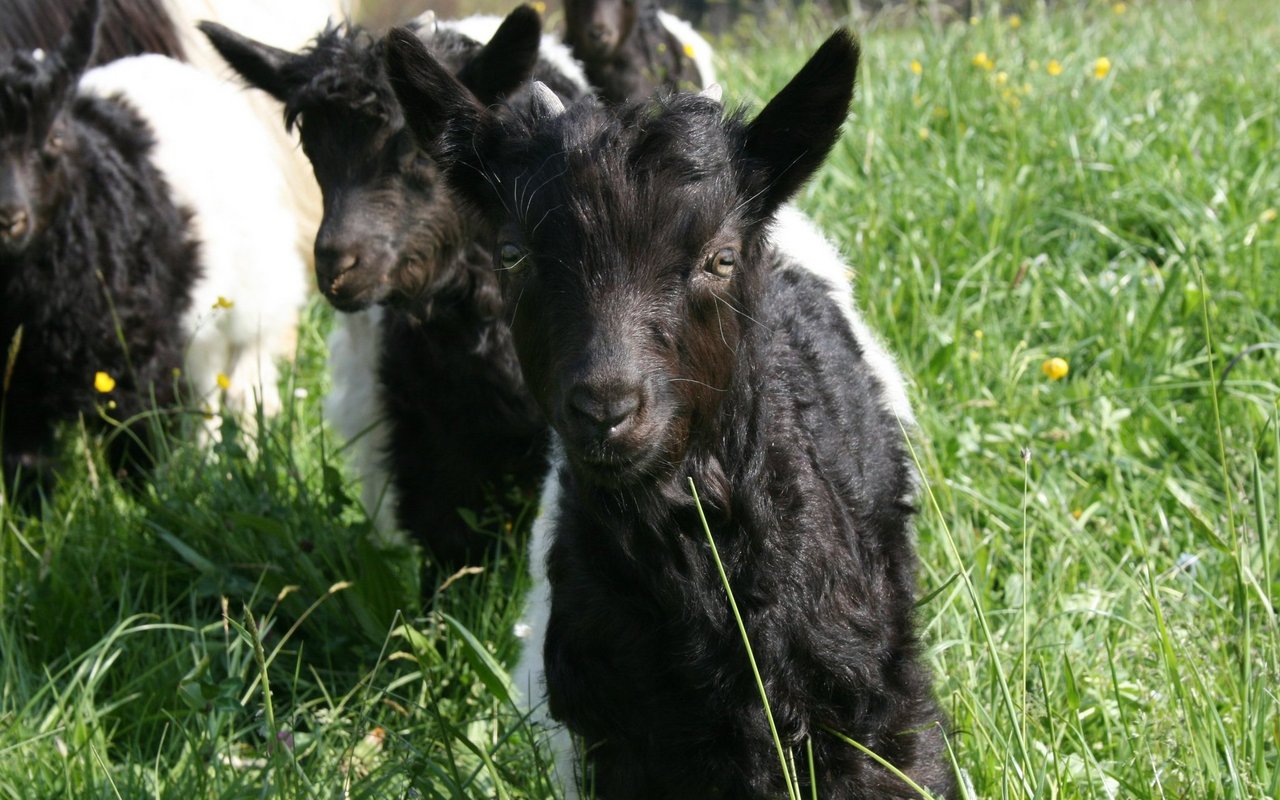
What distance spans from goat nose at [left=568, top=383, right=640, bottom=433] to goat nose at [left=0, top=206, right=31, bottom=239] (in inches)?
128

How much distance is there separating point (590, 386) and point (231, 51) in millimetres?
2673

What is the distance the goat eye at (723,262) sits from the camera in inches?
108

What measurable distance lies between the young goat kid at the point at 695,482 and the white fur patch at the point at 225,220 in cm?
316

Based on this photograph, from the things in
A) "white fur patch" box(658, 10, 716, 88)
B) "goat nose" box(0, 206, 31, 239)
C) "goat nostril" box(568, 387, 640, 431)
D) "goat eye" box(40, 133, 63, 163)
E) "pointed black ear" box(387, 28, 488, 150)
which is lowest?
"white fur patch" box(658, 10, 716, 88)

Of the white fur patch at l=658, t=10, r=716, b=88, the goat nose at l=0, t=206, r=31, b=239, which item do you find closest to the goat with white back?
the goat nose at l=0, t=206, r=31, b=239

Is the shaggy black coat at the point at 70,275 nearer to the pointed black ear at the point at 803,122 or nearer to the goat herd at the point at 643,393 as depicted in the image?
the goat herd at the point at 643,393

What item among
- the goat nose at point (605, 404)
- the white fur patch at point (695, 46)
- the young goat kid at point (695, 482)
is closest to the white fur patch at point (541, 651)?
the young goat kid at point (695, 482)

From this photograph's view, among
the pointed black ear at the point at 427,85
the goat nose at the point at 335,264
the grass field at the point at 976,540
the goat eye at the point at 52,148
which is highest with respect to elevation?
the pointed black ear at the point at 427,85

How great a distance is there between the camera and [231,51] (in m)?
4.53

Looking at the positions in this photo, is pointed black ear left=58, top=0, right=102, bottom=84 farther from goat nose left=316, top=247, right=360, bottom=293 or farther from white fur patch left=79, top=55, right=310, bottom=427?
goat nose left=316, top=247, right=360, bottom=293

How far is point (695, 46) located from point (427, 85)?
5.43 meters

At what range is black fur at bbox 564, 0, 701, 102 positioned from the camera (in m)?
7.02

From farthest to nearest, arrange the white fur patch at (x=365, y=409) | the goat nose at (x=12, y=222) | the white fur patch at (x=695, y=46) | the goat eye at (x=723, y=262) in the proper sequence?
the white fur patch at (x=695, y=46) < the goat nose at (x=12, y=222) < the white fur patch at (x=365, y=409) < the goat eye at (x=723, y=262)

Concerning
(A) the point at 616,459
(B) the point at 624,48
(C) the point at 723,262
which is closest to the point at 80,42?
(B) the point at 624,48
